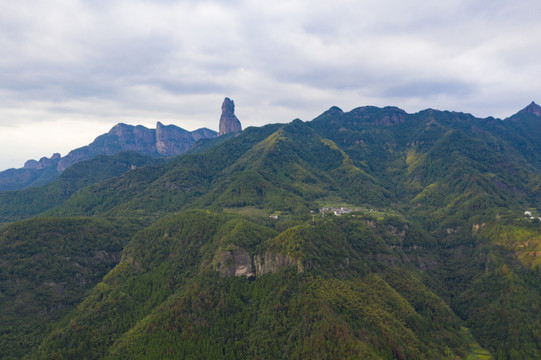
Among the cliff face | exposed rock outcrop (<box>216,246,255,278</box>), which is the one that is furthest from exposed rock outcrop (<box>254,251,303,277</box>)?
exposed rock outcrop (<box>216,246,255,278</box>)

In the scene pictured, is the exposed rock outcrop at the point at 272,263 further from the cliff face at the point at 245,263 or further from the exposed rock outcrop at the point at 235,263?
the exposed rock outcrop at the point at 235,263

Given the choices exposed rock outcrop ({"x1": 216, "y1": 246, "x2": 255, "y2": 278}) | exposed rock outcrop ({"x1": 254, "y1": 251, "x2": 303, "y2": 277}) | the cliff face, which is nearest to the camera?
exposed rock outcrop ({"x1": 254, "y1": 251, "x2": 303, "y2": 277})

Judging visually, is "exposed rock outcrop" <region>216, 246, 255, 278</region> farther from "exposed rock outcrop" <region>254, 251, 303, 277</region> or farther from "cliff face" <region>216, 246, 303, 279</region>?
"exposed rock outcrop" <region>254, 251, 303, 277</region>

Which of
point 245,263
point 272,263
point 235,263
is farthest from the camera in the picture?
point 245,263

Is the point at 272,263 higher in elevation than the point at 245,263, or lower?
higher

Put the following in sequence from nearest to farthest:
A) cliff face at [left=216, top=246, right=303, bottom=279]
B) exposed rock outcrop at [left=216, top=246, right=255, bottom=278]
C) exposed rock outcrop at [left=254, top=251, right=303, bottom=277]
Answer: exposed rock outcrop at [left=254, top=251, right=303, bottom=277] → cliff face at [left=216, top=246, right=303, bottom=279] → exposed rock outcrop at [left=216, top=246, right=255, bottom=278]

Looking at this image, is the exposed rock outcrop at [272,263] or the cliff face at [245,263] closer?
the exposed rock outcrop at [272,263]

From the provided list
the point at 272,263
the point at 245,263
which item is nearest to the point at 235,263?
the point at 245,263

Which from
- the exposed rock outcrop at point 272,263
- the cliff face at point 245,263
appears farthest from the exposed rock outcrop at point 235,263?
the exposed rock outcrop at point 272,263

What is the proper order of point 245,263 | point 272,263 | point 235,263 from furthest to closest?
point 245,263
point 235,263
point 272,263

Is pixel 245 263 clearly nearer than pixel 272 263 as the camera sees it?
No

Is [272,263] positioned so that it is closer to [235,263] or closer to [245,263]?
[245,263]

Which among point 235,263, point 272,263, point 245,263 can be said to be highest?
point 235,263
